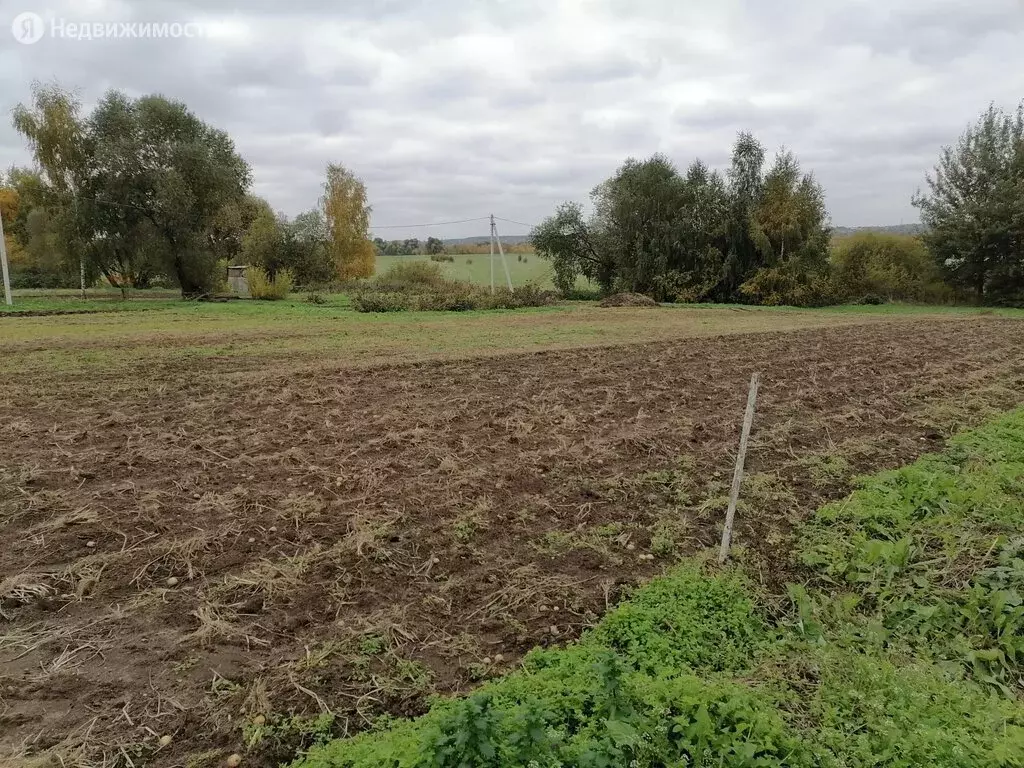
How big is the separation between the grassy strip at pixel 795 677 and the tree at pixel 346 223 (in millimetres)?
37256

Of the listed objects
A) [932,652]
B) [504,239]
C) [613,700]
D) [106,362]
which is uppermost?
[504,239]

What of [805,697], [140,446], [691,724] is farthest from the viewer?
[140,446]

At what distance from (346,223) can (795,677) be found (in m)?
39.3

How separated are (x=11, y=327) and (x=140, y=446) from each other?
14.7 meters

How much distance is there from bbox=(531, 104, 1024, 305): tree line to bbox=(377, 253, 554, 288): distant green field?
406 centimetres

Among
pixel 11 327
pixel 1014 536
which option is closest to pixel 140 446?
pixel 1014 536

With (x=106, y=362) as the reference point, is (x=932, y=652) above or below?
below

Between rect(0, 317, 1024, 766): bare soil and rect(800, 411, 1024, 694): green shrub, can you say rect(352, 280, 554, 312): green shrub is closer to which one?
rect(0, 317, 1024, 766): bare soil

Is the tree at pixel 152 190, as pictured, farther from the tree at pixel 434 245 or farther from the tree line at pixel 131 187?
the tree at pixel 434 245

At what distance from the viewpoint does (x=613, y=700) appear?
2.74 m

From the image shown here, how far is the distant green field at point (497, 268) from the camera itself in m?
35.2

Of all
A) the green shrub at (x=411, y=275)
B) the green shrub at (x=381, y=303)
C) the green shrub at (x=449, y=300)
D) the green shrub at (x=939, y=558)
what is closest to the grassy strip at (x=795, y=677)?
the green shrub at (x=939, y=558)

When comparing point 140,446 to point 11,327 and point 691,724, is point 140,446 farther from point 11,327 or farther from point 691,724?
point 11,327

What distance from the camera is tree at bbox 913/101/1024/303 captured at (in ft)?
Answer: 95.8
